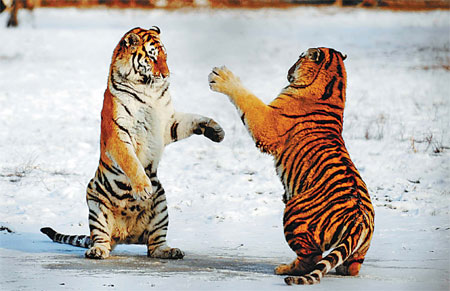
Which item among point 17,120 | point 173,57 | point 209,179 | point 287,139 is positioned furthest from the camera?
point 173,57

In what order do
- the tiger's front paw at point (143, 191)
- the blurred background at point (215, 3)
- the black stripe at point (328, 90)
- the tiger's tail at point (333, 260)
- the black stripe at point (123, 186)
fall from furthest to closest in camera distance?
the blurred background at point (215, 3), the black stripe at point (123, 186), the tiger's front paw at point (143, 191), the black stripe at point (328, 90), the tiger's tail at point (333, 260)

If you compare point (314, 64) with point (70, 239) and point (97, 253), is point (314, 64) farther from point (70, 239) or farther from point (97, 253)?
point (70, 239)

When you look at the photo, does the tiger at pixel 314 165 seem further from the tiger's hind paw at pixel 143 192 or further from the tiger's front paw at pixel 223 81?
the tiger's hind paw at pixel 143 192

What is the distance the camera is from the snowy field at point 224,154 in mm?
4883

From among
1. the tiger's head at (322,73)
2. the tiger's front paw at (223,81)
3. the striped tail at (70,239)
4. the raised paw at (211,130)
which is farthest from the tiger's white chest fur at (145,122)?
the tiger's head at (322,73)

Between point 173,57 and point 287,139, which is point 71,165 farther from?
point 173,57

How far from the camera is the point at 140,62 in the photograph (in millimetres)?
5250

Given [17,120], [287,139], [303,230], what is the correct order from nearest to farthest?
1. [303,230]
2. [287,139]
3. [17,120]

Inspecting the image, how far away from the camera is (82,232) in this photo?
21.1 ft

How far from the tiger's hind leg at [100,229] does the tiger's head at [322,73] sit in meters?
1.65

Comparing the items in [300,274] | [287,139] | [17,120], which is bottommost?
[17,120]

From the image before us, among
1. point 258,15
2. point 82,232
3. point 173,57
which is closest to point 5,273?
point 82,232

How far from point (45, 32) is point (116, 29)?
2095 mm

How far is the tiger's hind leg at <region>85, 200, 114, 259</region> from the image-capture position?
206 inches
